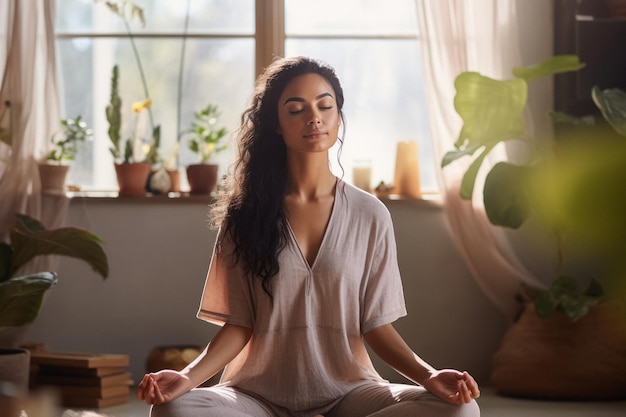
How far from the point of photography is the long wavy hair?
2.18 meters

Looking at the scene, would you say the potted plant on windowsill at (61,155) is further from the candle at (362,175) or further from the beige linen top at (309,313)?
the beige linen top at (309,313)

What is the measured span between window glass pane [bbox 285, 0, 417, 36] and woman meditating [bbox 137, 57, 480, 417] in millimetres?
2245

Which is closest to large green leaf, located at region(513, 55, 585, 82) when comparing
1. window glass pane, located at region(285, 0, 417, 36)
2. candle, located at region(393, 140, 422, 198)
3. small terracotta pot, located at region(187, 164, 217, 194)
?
candle, located at region(393, 140, 422, 198)

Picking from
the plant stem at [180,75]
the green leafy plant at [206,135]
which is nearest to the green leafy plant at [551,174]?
the green leafy plant at [206,135]

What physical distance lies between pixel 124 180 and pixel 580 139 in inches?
74.7

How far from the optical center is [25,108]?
4238 mm

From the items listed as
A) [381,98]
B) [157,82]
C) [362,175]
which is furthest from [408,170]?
[157,82]

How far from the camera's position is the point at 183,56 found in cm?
450

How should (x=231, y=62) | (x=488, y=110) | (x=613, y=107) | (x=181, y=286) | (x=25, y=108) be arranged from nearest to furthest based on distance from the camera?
(x=613, y=107)
(x=488, y=110)
(x=25, y=108)
(x=181, y=286)
(x=231, y=62)

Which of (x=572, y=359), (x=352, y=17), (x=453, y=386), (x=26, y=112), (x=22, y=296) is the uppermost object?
(x=352, y=17)

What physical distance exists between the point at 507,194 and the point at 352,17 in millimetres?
1209

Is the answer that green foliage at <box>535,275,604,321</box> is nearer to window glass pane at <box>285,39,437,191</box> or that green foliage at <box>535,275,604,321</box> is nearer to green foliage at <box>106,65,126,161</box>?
window glass pane at <box>285,39,437,191</box>

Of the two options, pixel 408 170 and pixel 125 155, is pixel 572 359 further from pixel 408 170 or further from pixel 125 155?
pixel 125 155

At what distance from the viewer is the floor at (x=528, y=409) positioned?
11.3 feet
